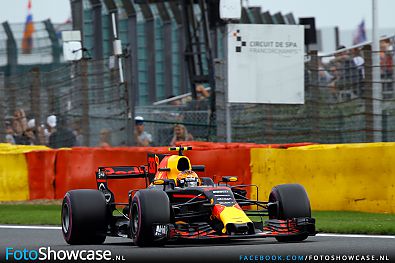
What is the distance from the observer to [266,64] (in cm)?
1977

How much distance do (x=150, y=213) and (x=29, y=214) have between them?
6.22m

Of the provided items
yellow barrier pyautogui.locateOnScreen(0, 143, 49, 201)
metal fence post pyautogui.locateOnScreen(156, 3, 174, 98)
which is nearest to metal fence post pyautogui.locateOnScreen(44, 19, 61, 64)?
metal fence post pyautogui.locateOnScreen(156, 3, 174, 98)

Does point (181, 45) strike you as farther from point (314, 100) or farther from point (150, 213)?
point (150, 213)

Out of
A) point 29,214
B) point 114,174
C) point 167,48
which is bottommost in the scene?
point 29,214

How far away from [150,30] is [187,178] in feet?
47.4

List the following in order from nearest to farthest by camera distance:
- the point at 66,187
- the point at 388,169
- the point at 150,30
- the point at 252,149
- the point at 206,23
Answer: the point at 388,169 < the point at 252,149 < the point at 66,187 < the point at 206,23 < the point at 150,30

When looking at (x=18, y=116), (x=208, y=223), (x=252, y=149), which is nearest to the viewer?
(x=208, y=223)

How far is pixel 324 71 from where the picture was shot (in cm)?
1998

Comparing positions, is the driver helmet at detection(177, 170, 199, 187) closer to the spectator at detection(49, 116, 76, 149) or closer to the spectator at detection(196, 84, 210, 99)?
the spectator at detection(49, 116, 76, 149)

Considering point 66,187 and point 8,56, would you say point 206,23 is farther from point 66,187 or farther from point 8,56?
point 66,187

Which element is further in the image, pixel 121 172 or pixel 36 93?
pixel 36 93

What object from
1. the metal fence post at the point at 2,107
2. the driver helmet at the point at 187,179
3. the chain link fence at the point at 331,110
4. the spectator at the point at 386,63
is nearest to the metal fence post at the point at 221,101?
the chain link fence at the point at 331,110

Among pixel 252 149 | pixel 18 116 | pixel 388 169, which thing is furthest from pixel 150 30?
pixel 388 169
